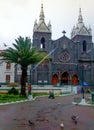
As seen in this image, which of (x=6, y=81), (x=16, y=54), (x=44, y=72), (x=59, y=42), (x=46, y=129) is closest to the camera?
(x=46, y=129)

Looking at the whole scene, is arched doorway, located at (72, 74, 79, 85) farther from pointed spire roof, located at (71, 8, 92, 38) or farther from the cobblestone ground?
the cobblestone ground

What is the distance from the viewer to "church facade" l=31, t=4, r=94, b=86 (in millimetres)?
74375

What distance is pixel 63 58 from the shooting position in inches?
3051

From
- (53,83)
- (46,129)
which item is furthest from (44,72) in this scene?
(46,129)

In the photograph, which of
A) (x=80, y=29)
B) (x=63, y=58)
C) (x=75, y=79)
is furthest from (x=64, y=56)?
(x=80, y=29)

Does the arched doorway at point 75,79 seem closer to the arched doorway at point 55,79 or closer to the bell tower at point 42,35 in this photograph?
the arched doorway at point 55,79

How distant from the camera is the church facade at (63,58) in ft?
244

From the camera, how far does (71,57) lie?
3076 inches

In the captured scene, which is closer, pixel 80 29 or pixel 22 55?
pixel 22 55

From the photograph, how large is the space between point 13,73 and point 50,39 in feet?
51.7

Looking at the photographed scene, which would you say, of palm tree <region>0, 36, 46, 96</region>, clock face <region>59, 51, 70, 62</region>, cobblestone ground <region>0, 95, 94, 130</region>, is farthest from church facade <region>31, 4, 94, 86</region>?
cobblestone ground <region>0, 95, 94, 130</region>

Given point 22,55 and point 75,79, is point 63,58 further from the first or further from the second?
point 22,55

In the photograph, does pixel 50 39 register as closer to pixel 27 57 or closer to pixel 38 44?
pixel 38 44

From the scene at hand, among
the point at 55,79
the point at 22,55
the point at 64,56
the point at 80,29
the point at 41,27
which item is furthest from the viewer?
the point at 80,29
